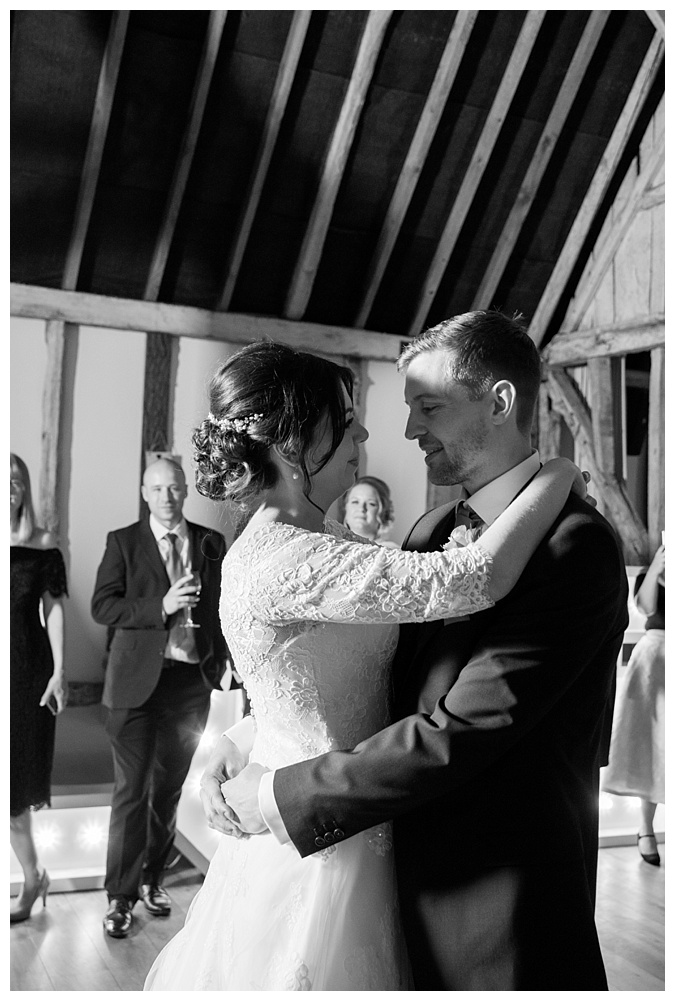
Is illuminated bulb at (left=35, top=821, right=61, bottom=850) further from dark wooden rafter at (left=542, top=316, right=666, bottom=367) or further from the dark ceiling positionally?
dark wooden rafter at (left=542, top=316, right=666, bottom=367)

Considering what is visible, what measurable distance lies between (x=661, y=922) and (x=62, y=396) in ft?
15.0

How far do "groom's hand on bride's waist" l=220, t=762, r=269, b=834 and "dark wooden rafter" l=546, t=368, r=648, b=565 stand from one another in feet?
17.4

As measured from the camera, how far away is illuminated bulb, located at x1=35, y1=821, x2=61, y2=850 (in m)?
4.12

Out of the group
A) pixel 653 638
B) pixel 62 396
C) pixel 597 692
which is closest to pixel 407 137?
pixel 62 396

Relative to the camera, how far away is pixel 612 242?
6.69 m

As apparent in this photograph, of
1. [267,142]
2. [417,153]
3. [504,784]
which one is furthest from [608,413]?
[504,784]

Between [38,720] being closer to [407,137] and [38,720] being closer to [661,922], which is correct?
[661,922]

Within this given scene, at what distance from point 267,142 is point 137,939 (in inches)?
178

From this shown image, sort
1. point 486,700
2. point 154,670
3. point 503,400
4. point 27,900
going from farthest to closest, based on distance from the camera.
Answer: point 154,670
point 27,900
point 503,400
point 486,700

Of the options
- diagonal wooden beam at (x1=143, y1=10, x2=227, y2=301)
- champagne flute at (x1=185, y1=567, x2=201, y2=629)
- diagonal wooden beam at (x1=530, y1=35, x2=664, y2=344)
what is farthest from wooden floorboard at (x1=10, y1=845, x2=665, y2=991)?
diagonal wooden beam at (x1=530, y1=35, x2=664, y2=344)

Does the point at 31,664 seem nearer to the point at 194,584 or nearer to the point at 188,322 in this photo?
the point at 194,584

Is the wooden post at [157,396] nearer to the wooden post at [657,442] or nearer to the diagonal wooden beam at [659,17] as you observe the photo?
the wooden post at [657,442]

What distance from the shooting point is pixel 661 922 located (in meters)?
3.89

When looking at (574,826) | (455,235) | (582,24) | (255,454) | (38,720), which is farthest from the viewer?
(455,235)
